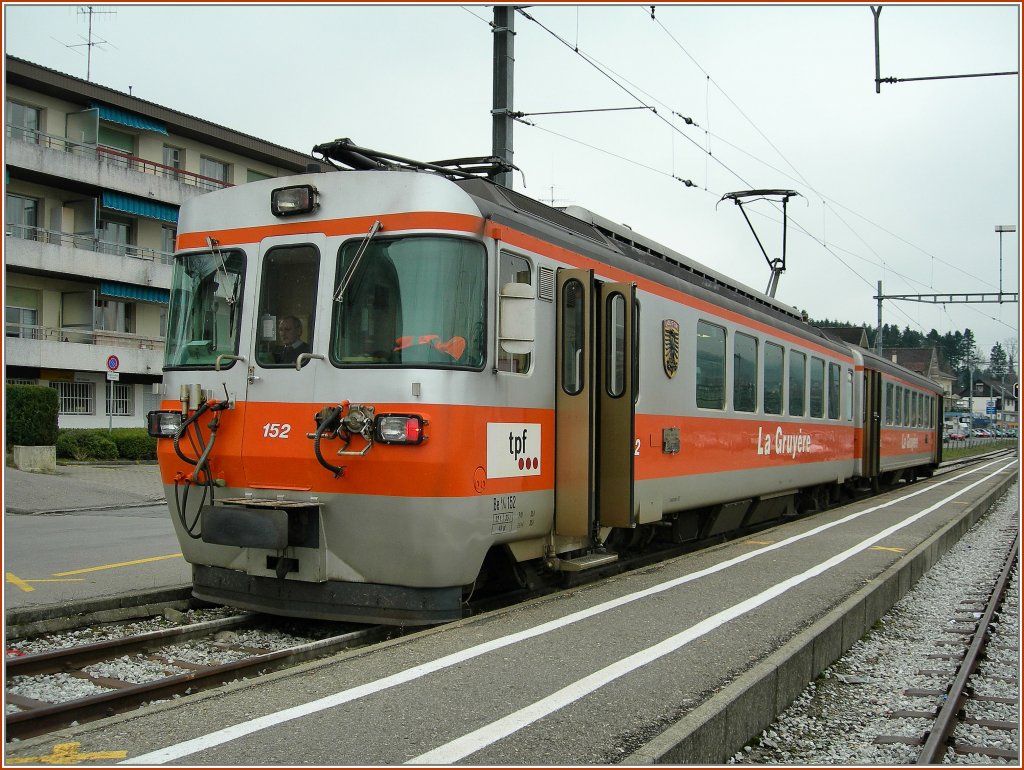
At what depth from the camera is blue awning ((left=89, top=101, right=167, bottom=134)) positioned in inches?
1321

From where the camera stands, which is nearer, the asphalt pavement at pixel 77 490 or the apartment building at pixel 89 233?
the asphalt pavement at pixel 77 490

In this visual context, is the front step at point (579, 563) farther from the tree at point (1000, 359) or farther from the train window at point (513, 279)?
the tree at point (1000, 359)

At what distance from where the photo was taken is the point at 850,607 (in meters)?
7.36

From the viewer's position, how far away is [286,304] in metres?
6.88

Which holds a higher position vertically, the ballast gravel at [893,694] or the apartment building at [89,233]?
the apartment building at [89,233]

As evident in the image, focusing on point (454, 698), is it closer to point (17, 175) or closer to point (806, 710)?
point (806, 710)

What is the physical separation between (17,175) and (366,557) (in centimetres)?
3018

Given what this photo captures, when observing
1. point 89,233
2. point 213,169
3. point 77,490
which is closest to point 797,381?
point 77,490

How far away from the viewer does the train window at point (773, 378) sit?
1275 centimetres

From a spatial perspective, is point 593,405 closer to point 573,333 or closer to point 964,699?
point 573,333

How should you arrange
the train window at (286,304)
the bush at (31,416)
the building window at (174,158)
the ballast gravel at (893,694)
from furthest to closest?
the building window at (174,158) → the bush at (31,416) → the train window at (286,304) → the ballast gravel at (893,694)

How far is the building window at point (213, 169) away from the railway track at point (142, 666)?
33966mm

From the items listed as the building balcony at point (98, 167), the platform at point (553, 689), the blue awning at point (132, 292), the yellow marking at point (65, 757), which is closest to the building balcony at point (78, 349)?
the blue awning at point (132, 292)

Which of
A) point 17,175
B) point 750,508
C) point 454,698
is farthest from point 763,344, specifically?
point 17,175
